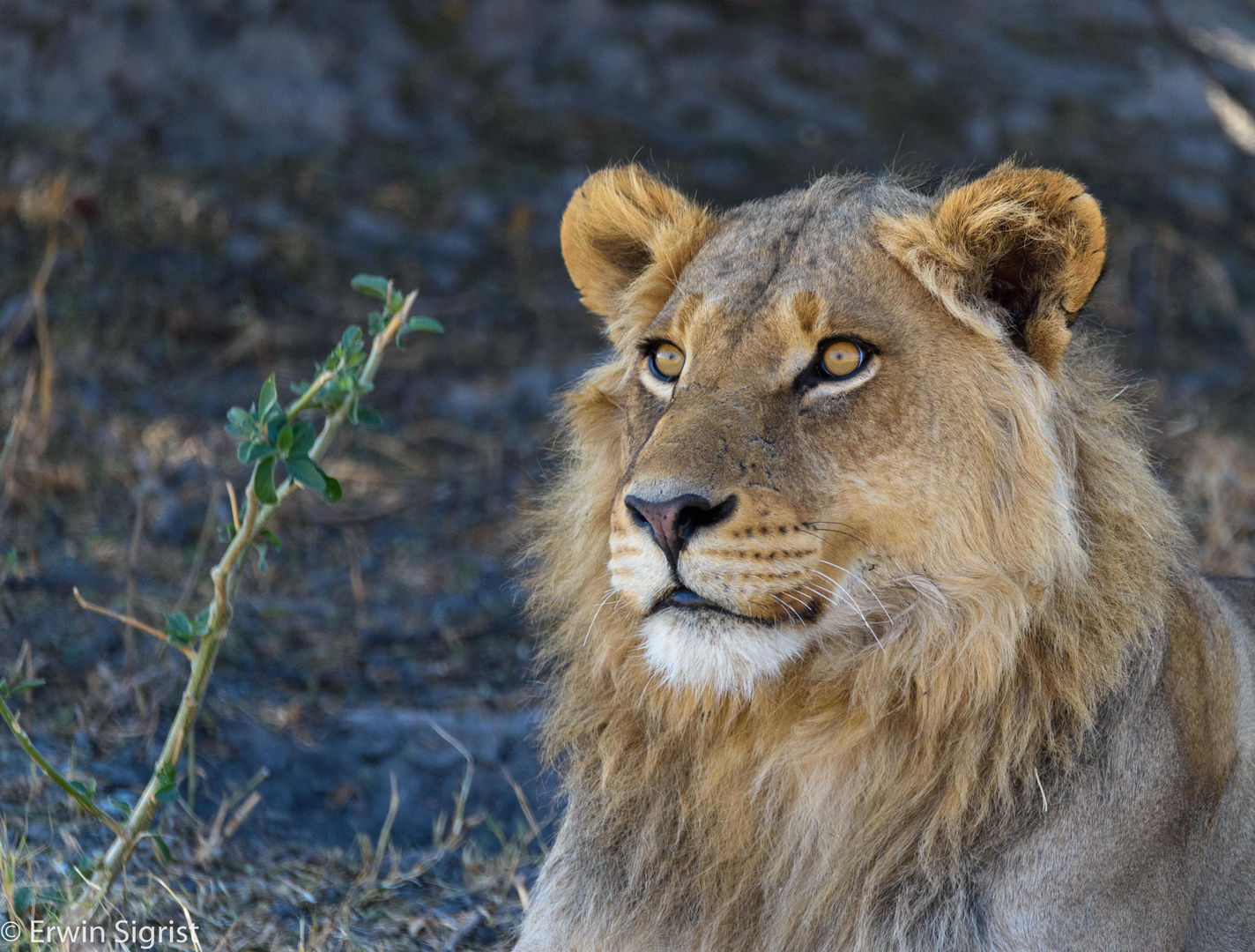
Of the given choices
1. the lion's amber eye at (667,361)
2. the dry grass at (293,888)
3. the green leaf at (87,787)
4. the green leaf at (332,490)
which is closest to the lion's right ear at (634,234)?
the lion's amber eye at (667,361)

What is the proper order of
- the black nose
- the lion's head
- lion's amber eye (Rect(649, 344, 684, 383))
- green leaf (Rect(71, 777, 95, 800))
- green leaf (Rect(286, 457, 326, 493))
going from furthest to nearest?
green leaf (Rect(71, 777, 95, 800)), lion's amber eye (Rect(649, 344, 684, 383)), green leaf (Rect(286, 457, 326, 493)), the lion's head, the black nose

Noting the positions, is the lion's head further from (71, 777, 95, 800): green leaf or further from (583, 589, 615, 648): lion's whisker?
(71, 777, 95, 800): green leaf

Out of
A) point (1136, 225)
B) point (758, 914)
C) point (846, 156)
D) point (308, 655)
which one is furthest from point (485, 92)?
point (758, 914)

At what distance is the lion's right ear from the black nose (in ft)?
3.17

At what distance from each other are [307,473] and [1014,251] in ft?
5.26

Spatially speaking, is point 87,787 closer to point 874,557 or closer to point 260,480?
point 260,480

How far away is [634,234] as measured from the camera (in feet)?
11.1

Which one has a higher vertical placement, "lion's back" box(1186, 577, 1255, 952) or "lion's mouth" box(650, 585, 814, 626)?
"lion's mouth" box(650, 585, 814, 626)

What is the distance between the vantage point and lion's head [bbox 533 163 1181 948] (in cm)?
262

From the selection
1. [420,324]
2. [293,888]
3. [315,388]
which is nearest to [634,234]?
[420,324]

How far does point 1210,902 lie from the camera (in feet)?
10.1

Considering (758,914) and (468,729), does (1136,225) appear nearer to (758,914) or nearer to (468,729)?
(468,729)

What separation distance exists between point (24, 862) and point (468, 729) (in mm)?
1647

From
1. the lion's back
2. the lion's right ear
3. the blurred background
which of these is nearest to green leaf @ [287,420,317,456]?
the lion's right ear
